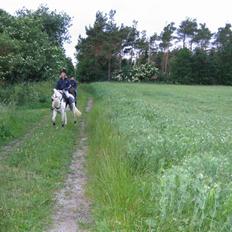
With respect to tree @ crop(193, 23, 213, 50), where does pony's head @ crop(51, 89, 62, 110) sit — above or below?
below

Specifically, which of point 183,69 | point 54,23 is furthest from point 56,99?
point 183,69

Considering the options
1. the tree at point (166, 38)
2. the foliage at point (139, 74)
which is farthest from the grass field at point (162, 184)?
the tree at point (166, 38)

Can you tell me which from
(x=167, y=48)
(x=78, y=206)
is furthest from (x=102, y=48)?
(x=78, y=206)

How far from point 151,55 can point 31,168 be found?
315ft

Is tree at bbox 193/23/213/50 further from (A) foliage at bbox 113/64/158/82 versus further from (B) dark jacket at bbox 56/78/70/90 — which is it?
(B) dark jacket at bbox 56/78/70/90

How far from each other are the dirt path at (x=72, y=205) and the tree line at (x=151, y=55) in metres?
72.6

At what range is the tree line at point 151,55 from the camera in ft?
272

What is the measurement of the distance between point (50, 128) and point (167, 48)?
94141 mm

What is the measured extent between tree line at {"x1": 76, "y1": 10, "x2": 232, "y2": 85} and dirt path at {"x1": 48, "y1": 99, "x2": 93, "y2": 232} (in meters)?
72.6

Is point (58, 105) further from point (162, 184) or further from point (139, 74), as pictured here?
point (139, 74)

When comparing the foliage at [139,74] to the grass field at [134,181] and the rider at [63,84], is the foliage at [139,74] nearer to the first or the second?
the rider at [63,84]

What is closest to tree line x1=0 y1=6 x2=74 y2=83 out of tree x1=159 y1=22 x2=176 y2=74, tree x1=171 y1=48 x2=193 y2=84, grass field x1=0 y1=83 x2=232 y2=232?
grass field x1=0 y1=83 x2=232 y2=232

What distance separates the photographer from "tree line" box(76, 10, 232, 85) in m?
83.0

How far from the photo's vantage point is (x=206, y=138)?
1020cm
